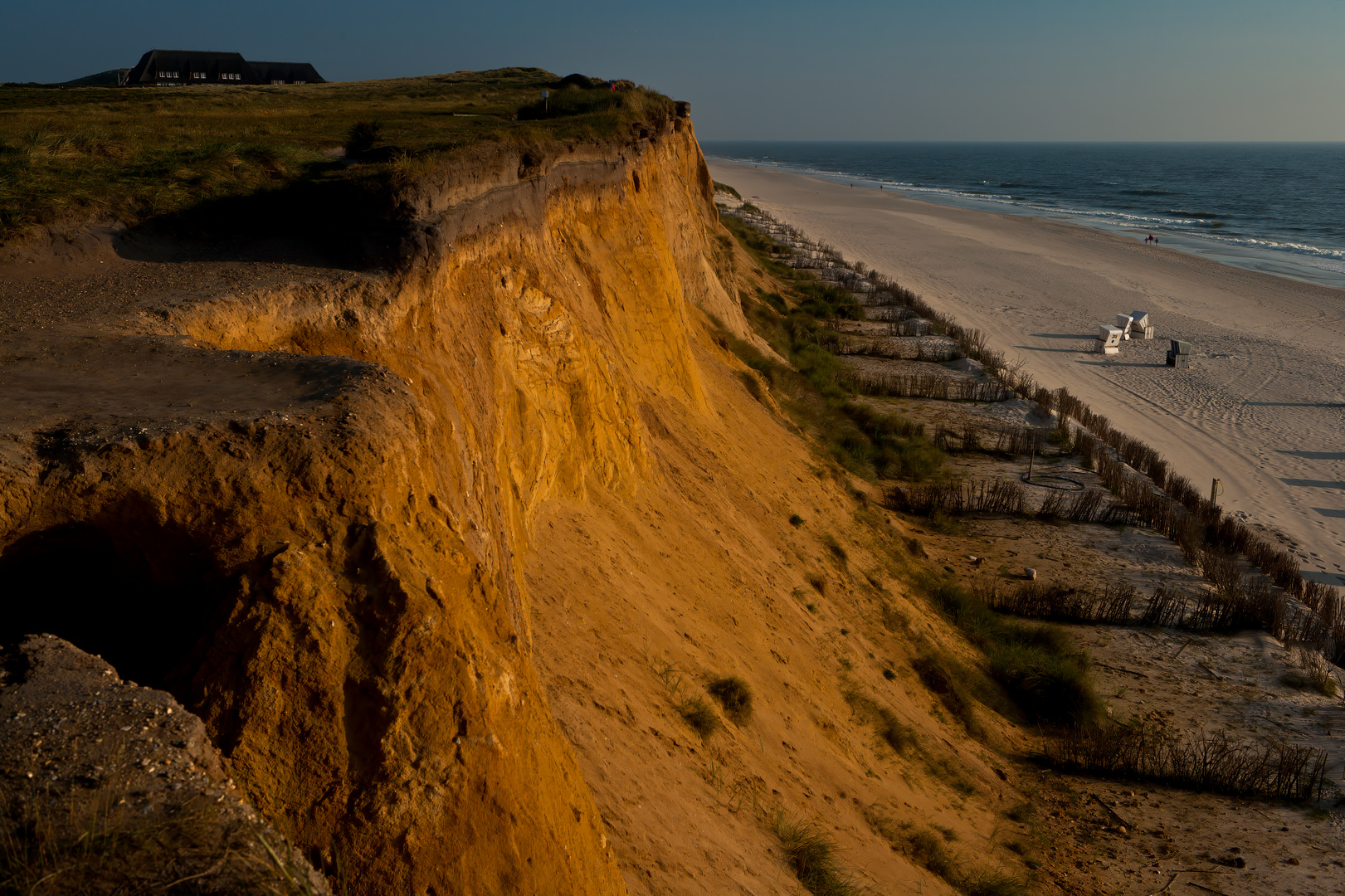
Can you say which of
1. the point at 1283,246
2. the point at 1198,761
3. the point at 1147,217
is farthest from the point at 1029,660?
the point at 1147,217

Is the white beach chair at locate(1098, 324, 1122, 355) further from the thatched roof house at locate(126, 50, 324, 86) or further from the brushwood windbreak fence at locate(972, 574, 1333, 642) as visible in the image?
the thatched roof house at locate(126, 50, 324, 86)

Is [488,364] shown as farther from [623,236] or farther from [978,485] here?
[978,485]

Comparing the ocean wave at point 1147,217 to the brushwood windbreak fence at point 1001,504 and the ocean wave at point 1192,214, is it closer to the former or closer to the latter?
the ocean wave at point 1192,214

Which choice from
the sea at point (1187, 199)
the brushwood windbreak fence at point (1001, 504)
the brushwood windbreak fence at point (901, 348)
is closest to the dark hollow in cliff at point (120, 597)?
the brushwood windbreak fence at point (1001, 504)

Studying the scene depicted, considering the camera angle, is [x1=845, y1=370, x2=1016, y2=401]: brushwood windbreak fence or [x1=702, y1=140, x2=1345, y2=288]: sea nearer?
[x1=845, y1=370, x2=1016, y2=401]: brushwood windbreak fence

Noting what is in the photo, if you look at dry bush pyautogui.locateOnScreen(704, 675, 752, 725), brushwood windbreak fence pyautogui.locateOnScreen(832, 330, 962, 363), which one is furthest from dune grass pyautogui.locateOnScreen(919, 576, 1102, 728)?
brushwood windbreak fence pyautogui.locateOnScreen(832, 330, 962, 363)

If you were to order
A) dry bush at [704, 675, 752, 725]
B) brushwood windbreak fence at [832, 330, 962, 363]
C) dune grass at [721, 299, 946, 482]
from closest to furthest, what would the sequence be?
dry bush at [704, 675, 752, 725] < dune grass at [721, 299, 946, 482] < brushwood windbreak fence at [832, 330, 962, 363]

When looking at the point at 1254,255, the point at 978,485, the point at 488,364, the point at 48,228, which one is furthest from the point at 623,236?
the point at 1254,255
